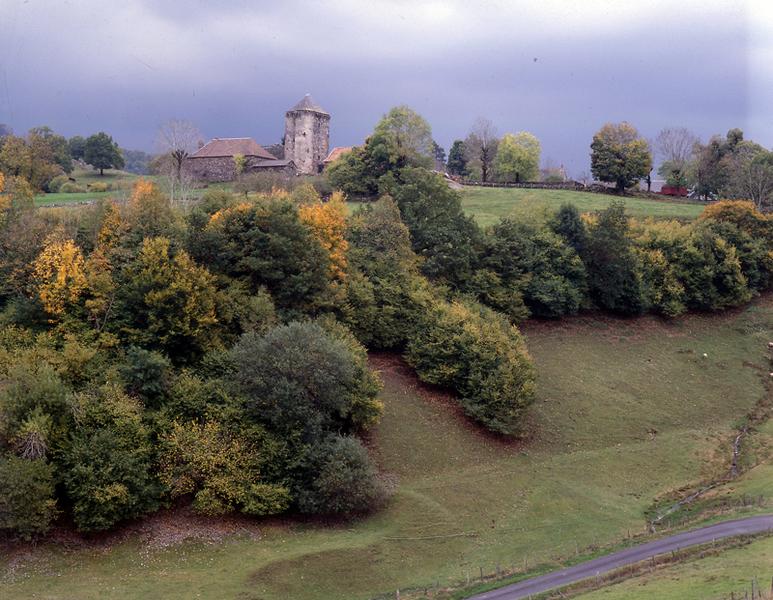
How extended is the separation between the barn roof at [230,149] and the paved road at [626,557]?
63.9 m

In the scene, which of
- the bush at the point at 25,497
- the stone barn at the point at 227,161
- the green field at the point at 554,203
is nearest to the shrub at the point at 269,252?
the bush at the point at 25,497

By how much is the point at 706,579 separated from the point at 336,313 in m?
25.3

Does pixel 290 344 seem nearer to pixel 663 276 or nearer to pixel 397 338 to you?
pixel 397 338

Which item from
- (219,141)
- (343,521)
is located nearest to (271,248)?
(343,521)

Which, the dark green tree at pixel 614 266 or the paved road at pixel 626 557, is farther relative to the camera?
the dark green tree at pixel 614 266

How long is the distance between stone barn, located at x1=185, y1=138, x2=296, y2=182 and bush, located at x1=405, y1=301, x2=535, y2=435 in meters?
42.1

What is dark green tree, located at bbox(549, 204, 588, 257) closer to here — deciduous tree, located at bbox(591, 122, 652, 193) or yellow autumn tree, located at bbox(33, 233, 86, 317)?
deciduous tree, located at bbox(591, 122, 652, 193)

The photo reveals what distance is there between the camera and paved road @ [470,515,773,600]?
26.4 m

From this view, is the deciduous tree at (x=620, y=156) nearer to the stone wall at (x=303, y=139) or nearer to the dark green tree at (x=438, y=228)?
the stone wall at (x=303, y=139)

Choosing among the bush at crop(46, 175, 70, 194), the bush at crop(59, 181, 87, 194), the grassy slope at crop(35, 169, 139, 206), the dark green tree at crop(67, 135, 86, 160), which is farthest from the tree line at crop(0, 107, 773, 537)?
the dark green tree at crop(67, 135, 86, 160)

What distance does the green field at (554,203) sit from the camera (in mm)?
70812

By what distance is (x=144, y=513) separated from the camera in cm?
3020

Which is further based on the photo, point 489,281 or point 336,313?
point 489,281

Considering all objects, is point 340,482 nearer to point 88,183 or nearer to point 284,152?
point 88,183
